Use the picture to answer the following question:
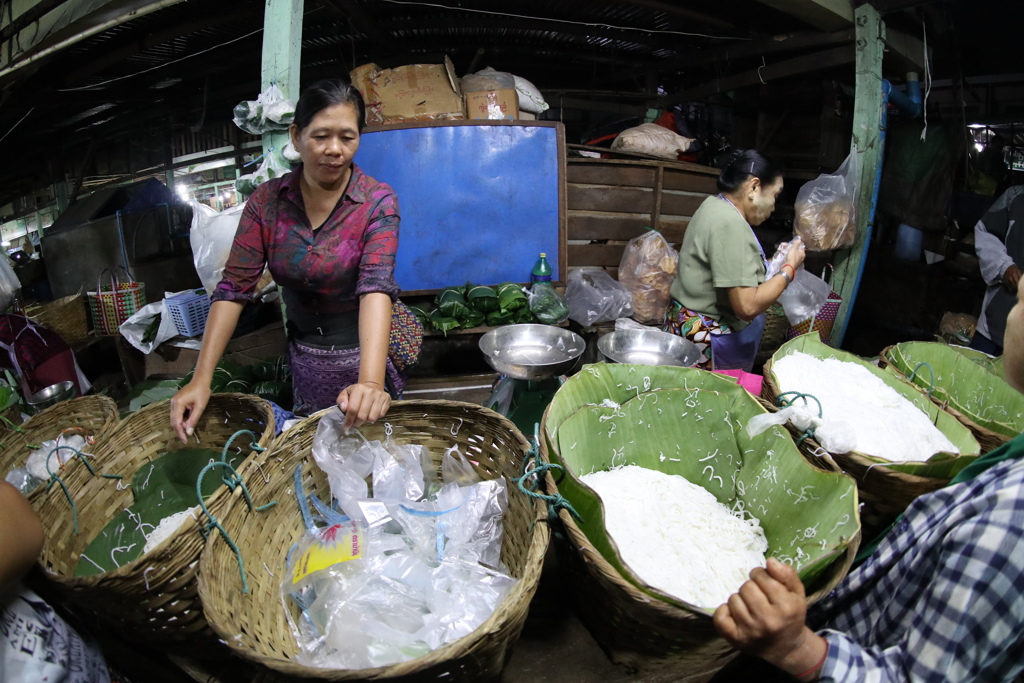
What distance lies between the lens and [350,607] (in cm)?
115

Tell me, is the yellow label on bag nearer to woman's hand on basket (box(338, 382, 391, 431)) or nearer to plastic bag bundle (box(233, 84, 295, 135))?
woman's hand on basket (box(338, 382, 391, 431))

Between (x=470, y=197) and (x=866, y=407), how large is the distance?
340 centimetres

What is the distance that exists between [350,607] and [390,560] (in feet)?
0.48

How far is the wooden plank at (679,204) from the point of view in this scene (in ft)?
16.9

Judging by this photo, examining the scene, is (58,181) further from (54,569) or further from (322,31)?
(54,569)

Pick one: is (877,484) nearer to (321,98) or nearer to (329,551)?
(329,551)

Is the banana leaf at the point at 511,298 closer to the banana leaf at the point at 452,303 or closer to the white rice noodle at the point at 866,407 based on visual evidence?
the banana leaf at the point at 452,303

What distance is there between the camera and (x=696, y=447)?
1664mm

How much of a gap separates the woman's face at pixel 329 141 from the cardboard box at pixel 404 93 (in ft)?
8.17

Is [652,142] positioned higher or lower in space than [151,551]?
higher

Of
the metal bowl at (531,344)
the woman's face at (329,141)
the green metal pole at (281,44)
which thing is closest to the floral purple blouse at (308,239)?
the woman's face at (329,141)

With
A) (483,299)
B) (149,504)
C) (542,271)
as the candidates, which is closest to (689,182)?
(542,271)

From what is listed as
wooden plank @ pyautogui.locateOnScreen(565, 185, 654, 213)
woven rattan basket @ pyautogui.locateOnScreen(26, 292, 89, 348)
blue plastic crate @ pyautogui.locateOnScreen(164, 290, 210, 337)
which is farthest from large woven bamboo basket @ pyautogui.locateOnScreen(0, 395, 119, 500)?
wooden plank @ pyautogui.locateOnScreen(565, 185, 654, 213)

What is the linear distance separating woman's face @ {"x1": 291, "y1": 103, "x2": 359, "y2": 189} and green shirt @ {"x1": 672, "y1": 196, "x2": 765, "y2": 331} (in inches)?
79.5
